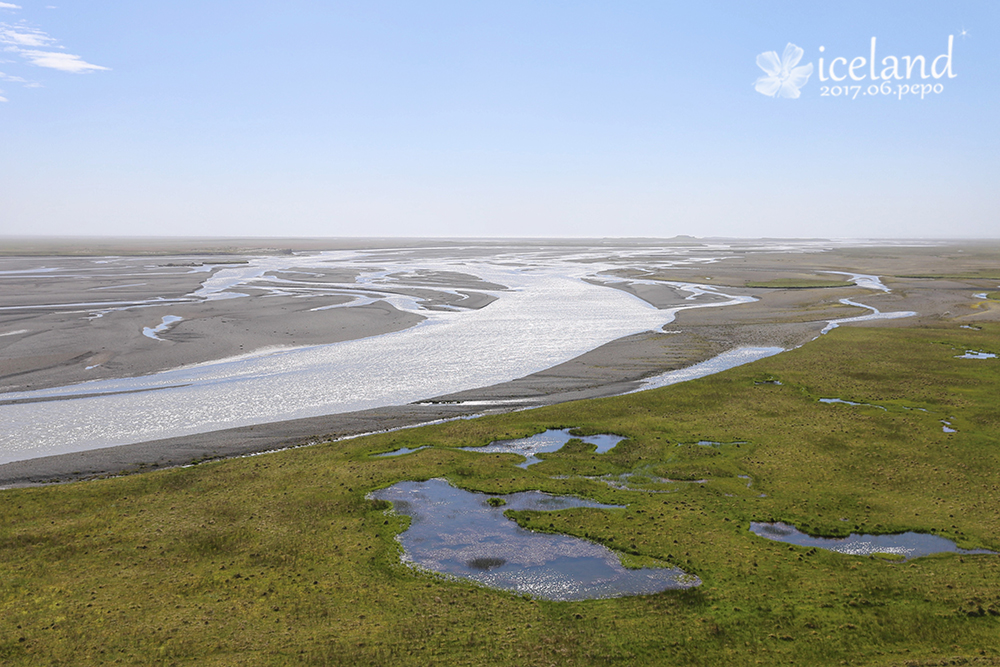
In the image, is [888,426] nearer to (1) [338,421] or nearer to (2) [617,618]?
(2) [617,618]

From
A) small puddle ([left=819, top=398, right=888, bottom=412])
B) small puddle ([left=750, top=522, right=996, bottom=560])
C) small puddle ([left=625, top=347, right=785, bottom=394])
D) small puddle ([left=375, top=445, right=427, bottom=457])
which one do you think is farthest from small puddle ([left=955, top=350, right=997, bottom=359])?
small puddle ([left=375, top=445, right=427, bottom=457])

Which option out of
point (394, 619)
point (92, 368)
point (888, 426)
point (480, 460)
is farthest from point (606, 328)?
point (394, 619)

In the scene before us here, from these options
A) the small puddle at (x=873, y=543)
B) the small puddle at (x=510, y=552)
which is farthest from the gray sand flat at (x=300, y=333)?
the small puddle at (x=873, y=543)

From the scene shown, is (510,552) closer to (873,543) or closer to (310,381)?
(873,543)

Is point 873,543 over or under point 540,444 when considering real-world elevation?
under

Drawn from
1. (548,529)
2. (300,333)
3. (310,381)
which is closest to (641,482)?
(548,529)

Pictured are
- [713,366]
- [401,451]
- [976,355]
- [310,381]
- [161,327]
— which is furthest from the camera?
[161,327]

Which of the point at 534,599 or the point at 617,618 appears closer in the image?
the point at 617,618

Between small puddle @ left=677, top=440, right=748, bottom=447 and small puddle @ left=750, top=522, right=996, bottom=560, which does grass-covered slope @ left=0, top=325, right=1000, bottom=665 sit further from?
small puddle @ left=750, top=522, right=996, bottom=560
